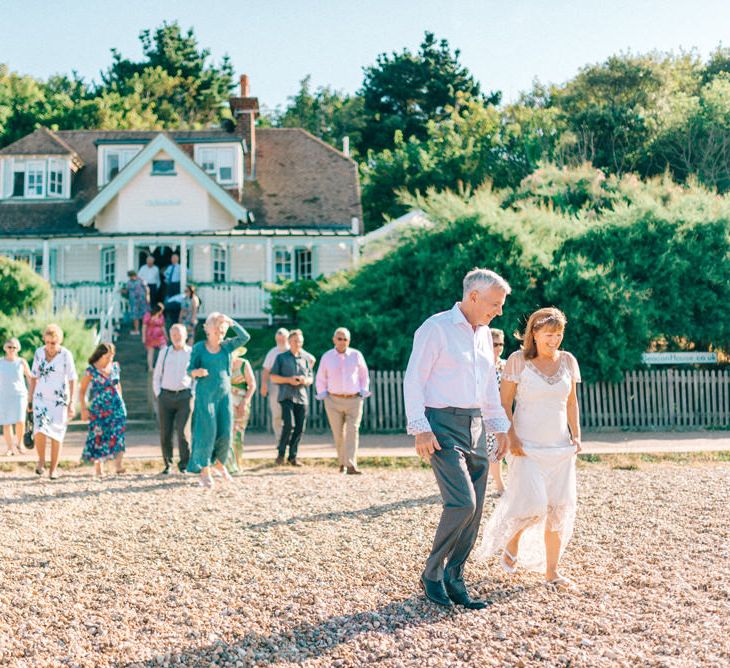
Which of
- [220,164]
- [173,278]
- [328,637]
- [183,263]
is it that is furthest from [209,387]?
[220,164]

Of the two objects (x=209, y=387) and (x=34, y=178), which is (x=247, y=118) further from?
(x=209, y=387)

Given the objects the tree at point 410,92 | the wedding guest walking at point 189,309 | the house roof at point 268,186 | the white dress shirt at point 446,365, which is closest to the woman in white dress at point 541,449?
the white dress shirt at point 446,365

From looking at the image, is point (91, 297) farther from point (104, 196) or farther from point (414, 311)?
point (414, 311)

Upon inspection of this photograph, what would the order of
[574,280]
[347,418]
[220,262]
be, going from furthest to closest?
[220,262]
[574,280]
[347,418]

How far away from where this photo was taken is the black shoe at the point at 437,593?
5570 millimetres

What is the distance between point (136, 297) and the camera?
24.5 metres

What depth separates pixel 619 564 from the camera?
6.61 metres

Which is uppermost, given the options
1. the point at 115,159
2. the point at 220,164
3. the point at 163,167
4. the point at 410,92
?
the point at 410,92

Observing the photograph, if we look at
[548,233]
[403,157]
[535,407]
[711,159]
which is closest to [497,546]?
[535,407]

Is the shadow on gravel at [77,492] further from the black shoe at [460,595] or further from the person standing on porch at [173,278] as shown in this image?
the person standing on porch at [173,278]

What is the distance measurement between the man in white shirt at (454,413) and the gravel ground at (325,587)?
0.97 feet

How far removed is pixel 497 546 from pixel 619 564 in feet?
3.53

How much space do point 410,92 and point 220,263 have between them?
1047 inches

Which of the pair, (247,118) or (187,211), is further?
(247,118)
